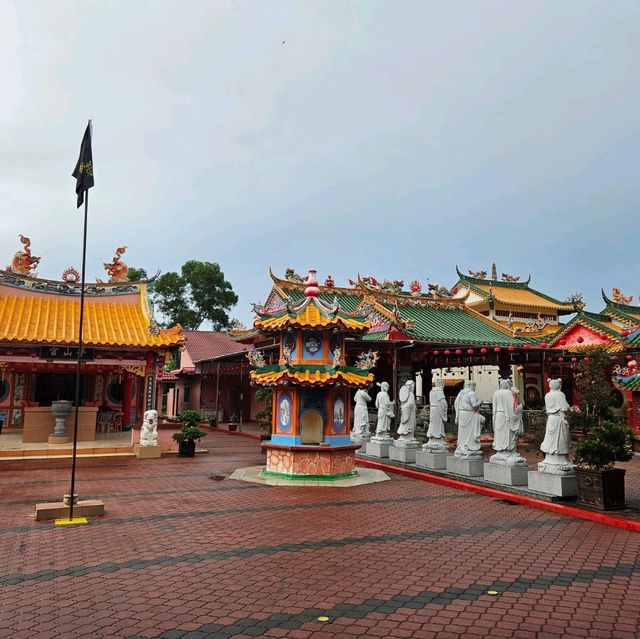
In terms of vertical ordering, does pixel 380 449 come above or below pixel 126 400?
below

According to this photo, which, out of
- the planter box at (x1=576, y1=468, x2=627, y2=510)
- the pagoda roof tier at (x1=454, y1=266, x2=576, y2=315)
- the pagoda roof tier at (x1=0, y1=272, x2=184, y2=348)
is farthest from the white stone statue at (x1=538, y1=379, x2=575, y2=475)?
the pagoda roof tier at (x1=454, y1=266, x2=576, y2=315)

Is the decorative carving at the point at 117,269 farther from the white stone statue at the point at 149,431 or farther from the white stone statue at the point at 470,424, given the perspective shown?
the white stone statue at the point at 470,424

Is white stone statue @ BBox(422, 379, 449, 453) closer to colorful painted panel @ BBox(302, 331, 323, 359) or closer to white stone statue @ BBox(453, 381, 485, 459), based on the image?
white stone statue @ BBox(453, 381, 485, 459)

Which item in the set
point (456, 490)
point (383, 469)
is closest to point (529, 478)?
point (456, 490)

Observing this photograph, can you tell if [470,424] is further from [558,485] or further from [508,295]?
[508,295]

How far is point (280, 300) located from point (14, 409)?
38.4 ft

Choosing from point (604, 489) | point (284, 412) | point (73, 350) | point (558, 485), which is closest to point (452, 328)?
point (284, 412)

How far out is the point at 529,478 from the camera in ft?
34.6

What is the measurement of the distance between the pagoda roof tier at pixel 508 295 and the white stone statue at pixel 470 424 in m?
28.3

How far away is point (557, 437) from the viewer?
10.0 metres

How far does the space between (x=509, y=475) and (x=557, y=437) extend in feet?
5.23

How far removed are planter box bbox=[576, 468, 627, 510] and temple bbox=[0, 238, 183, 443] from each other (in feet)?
44.8

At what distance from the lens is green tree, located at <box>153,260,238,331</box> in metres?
50.0

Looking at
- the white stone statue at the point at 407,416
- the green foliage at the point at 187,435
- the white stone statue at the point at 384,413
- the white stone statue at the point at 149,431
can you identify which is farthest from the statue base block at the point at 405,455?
the white stone statue at the point at 149,431
